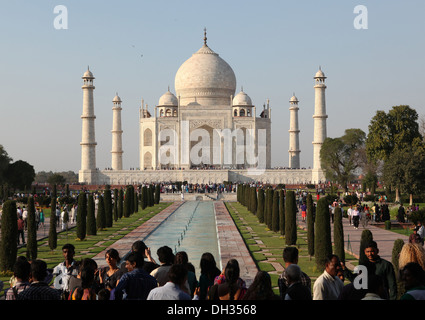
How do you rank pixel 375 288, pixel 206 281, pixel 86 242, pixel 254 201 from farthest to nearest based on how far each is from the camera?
pixel 254 201
pixel 86 242
pixel 206 281
pixel 375 288

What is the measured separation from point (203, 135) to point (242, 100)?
433cm

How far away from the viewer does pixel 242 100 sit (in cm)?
4769

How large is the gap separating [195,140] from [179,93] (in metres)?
5.05

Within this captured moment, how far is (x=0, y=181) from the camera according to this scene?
35406mm

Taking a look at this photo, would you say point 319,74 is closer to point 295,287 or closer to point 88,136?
point 88,136

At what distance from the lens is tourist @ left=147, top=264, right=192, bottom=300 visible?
12.2 feet

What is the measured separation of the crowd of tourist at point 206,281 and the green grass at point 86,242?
3.92 meters

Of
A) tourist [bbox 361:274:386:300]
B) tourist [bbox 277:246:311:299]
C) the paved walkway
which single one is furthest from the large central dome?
tourist [bbox 361:274:386:300]

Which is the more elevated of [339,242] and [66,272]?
[66,272]

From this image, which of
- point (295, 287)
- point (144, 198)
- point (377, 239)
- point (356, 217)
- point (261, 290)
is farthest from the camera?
point (144, 198)

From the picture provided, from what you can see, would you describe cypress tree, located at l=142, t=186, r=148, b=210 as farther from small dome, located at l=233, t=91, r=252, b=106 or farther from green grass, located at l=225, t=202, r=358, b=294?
small dome, located at l=233, t=91, r=252, b=106

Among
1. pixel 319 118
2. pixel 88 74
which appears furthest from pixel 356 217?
pixel 88 74
